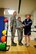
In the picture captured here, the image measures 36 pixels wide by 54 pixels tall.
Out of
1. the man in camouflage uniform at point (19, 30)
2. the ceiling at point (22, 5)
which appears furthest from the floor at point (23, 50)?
the ceiling at point (22, 5)

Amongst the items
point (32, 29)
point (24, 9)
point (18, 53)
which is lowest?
point (18, 53)

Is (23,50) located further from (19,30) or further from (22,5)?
(22,5)

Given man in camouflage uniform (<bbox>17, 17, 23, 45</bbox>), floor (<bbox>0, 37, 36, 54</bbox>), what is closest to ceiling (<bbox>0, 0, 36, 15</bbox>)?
man in camouflage uniform (<bbox>17, 17, 23, 45</bbox>)

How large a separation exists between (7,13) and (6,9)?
0.24 metres

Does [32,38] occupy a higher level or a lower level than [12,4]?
lower

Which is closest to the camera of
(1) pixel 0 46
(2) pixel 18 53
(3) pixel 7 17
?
(2) pixel 18 53

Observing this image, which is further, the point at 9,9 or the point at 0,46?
the point at 9,9

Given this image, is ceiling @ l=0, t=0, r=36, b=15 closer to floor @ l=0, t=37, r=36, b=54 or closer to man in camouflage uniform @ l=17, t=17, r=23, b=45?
man in camouflage uniform @ l=17, t=17, r=23, b=45

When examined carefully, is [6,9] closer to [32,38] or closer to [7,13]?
[7,13]

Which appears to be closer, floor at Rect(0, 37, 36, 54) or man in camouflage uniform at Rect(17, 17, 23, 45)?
floor at Rect(0, 37, 36, 54)

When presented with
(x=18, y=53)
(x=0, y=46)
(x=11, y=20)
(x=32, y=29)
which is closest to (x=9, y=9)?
(x=11, y=20)

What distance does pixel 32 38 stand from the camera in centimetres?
680

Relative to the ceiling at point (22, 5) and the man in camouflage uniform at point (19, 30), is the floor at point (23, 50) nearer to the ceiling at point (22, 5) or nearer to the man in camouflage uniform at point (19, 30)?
the man in camouflage uniform at point (19, 30)

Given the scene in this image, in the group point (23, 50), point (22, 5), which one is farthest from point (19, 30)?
point (23, 50)
